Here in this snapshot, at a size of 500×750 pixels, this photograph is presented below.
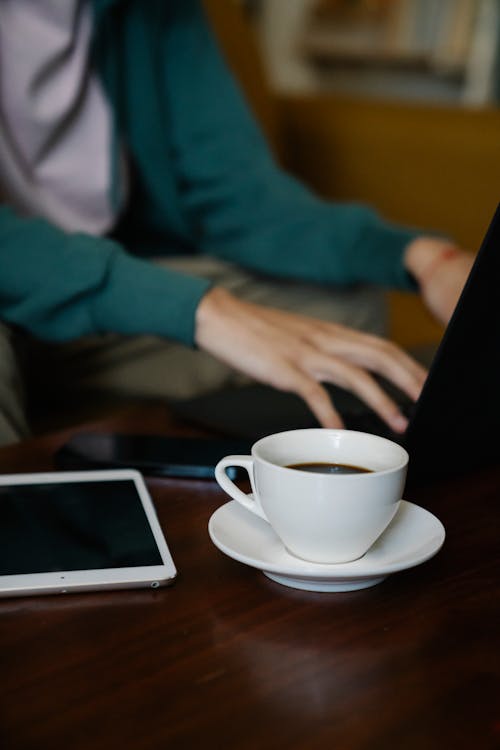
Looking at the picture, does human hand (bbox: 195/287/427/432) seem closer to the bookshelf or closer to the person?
the person

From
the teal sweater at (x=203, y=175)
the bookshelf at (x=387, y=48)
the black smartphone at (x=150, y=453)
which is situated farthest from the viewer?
the bookshelf at (x=387, y=48)

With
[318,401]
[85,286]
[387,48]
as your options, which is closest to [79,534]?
[318,401]

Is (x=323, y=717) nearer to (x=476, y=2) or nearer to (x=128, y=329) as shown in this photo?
(x=128, y=329)

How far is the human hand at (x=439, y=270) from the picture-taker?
0.88 meters

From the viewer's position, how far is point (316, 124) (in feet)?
5.71

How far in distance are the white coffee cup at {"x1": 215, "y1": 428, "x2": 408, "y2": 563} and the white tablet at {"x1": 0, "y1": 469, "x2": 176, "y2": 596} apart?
0.20ft

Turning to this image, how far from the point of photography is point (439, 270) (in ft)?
3.06

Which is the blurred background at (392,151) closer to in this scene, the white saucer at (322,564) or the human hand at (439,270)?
the human hand at (439,270)

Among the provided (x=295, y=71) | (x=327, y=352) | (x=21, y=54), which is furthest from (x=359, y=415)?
(x=295, y=71)

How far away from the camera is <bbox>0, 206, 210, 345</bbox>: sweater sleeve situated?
2.55ft

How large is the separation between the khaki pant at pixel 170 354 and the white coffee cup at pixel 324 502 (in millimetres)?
501

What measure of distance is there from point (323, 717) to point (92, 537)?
183 millimetres

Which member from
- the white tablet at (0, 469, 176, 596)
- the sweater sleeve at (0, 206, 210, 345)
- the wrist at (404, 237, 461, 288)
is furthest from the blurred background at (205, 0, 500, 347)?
the white tablet at (0, 469, 176, 596)

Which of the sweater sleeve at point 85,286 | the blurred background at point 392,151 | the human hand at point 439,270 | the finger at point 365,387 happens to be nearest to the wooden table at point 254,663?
the finger at point 365,387
